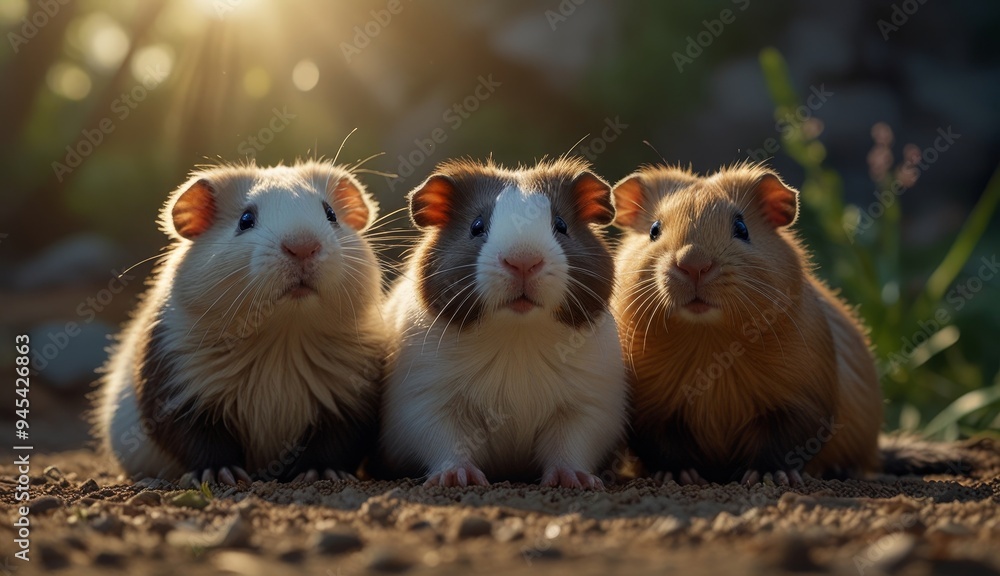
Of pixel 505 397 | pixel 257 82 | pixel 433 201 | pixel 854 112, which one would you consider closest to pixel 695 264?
pixel 505 397

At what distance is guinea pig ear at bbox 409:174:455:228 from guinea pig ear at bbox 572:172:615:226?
0.71m

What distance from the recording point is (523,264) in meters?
4.77

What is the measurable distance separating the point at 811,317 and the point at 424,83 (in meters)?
11.7

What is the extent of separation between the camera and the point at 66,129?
16719 mm

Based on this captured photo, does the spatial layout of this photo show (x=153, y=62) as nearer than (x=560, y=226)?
No

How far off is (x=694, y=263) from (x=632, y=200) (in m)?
1.13

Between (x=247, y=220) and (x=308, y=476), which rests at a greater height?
(x=247, y=220)

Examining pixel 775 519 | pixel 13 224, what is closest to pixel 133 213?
pixel 13 224

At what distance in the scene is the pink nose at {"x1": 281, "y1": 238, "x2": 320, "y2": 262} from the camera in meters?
5.14

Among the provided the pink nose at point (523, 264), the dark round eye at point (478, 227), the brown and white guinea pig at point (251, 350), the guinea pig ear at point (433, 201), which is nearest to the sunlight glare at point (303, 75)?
the brown and white guinea pig at point (251, 350)

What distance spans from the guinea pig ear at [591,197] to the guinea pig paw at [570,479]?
1.40 meters

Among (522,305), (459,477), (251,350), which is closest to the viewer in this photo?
(522,305)

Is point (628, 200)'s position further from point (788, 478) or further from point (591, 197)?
point (788, 478)

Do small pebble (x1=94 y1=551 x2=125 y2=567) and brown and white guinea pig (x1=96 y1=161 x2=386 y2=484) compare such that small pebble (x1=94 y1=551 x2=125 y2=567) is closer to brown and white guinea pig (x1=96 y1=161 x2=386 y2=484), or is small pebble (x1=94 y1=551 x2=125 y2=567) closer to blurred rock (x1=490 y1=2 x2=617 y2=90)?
brown and white guinea pig (x1=96 y1=161 x2=386 y2=484)
